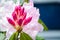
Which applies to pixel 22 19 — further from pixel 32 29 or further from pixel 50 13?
pixel 50 13

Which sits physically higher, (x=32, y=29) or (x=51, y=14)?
(x=32, y=29)

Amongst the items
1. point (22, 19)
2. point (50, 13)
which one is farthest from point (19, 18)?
point (50, 13)

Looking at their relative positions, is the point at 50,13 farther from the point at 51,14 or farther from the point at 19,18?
the point at 19,18

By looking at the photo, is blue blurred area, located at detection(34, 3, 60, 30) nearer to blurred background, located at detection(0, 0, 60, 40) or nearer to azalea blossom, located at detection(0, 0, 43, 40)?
blurred background, located at detection(0, 0, 60, 40)

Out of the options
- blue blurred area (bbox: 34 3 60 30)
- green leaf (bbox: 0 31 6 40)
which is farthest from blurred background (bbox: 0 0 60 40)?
green leaf (bbox: 0 31 6 40)

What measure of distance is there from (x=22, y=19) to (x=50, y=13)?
374 cm

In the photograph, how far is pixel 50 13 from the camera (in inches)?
173

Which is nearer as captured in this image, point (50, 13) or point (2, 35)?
point (2, 35)

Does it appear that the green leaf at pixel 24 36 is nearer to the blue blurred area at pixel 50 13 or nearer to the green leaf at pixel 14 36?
the green leaf at pixel 14 36

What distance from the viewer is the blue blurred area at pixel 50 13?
4304 mm

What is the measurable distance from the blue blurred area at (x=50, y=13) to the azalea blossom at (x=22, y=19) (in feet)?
11.9

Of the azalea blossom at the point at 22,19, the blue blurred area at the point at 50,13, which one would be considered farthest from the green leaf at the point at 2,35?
the blue blurred area at the point at 50,13

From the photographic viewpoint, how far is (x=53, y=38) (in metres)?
4.36

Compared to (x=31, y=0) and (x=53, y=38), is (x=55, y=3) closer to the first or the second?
(x=53, y=38)
